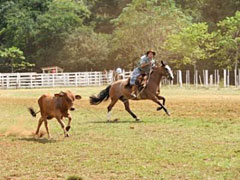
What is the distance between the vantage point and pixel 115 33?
200 feet

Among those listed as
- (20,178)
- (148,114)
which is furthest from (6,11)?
(20,178)

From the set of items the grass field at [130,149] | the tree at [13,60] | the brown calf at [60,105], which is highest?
the tree at [13,60]

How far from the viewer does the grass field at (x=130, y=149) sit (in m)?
8.05

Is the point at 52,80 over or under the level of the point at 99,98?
over

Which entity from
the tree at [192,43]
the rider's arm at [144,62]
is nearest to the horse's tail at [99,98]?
the rider's arm at [144,62]

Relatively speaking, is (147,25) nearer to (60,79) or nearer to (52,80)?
(60,79)

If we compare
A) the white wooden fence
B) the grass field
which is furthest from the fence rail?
the grass field

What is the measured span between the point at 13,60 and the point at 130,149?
56052 millimetres

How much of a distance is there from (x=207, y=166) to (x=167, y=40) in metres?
44.7

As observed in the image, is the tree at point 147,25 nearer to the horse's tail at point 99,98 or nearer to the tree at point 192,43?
the tree at point 192,43

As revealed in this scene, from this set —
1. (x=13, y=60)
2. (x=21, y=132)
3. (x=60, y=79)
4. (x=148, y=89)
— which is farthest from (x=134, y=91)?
(x=13, y=60)

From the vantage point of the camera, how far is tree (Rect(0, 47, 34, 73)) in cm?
6097

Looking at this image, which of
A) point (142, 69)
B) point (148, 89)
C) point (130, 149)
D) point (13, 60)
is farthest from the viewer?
point (13, 60)

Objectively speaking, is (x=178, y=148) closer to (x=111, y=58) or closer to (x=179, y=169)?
(x=179, y=169)
